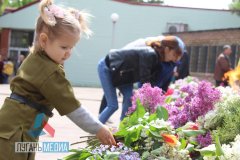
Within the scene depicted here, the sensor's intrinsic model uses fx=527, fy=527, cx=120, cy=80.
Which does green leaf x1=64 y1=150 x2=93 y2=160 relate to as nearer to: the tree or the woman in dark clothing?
the woman in dark clothing


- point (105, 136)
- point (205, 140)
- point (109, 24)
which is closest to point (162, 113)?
point (205, 140)

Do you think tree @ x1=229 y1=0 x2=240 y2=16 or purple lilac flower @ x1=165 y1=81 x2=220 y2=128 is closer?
purple lilac flower @ x1=165 y1=81 x2=220 y2=128

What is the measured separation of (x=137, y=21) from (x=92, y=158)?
28.1m

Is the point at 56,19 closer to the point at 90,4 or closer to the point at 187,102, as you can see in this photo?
the point at 187,102

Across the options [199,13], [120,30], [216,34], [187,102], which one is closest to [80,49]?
[120,30]

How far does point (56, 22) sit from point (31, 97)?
1.33 ft

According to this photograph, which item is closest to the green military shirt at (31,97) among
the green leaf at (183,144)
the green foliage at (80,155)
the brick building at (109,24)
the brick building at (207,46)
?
the green foliage at (80,155)

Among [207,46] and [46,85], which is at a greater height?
[46,85]

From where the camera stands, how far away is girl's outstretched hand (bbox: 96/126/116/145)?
8.80ft

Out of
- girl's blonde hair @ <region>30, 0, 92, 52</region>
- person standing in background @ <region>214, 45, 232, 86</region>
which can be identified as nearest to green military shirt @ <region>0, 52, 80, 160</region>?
girl's blonde hair @ <region>30, 0, 92, 52</region>

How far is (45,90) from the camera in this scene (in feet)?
8.61

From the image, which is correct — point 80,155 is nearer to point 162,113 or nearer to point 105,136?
point 105,136

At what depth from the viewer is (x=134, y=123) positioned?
2.95 m

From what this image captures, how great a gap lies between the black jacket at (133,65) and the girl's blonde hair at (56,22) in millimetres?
2605
